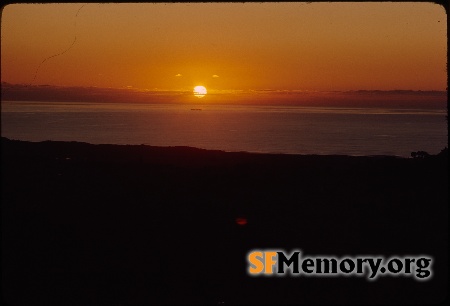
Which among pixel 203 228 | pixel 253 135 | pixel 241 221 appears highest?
pixel 253 135

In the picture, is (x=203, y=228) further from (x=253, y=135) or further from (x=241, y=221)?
(x=253, y=135)

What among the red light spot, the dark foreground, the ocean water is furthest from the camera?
the ocean water

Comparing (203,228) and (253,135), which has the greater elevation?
(253,135)

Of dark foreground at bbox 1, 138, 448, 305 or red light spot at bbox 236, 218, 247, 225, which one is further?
red light spot at bbox 236, 218, 247, 225

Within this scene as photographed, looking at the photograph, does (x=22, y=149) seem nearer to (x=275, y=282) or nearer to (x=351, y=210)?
(x=351, y=210)

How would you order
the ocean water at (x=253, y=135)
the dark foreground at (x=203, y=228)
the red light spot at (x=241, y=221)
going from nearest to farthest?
the dark foreground at (x=203, y=228)
the red light spot at (x=241, y=221)
the ocean water at (x=253, y=135)

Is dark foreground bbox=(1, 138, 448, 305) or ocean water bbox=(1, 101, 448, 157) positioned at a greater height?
ocean water bbox=(1, 101, 448, 157)

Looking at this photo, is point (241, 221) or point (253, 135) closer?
point (241, 221)

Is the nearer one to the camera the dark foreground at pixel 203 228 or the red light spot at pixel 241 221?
the dark foreground at pixel 203 228

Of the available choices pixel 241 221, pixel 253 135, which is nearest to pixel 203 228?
pixel 241 221
